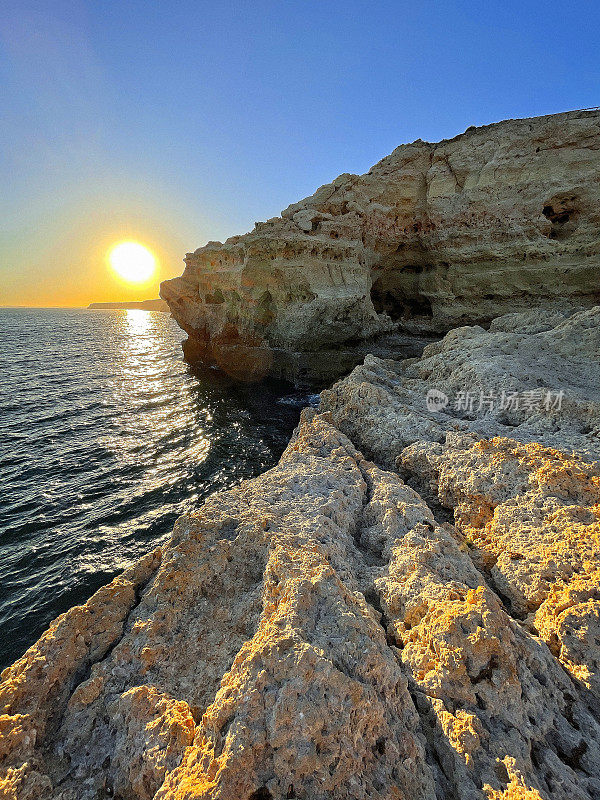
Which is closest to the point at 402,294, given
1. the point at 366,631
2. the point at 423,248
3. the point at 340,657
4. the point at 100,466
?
the point at 423,248

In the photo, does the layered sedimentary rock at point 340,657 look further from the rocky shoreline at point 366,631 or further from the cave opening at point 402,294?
the cave opening at point 402,294

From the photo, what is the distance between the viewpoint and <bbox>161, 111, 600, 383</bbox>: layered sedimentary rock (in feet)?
82.8

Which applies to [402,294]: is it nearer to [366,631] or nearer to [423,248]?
[423,248]

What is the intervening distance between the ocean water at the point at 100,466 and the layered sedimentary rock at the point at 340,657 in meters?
4.83

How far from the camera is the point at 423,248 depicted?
30.0m

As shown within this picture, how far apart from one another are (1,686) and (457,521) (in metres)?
6.75

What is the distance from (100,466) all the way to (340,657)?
1325 centimetres

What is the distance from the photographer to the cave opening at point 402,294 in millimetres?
32438

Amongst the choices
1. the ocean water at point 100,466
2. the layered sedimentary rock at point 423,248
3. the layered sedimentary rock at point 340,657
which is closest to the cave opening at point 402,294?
the layered sedimentary rock at point 423,248

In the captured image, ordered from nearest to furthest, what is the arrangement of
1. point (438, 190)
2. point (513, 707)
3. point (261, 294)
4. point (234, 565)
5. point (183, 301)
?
point (513, 707) < point (234, 565) < point (261, 294) < point (438, 190) < point (183, 301)

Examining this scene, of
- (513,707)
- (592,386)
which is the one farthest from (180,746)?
(592,386)

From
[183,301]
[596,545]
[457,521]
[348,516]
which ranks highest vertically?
[183,301]

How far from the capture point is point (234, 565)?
4965mm

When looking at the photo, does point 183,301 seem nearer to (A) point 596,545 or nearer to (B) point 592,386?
(B) point 592,386
